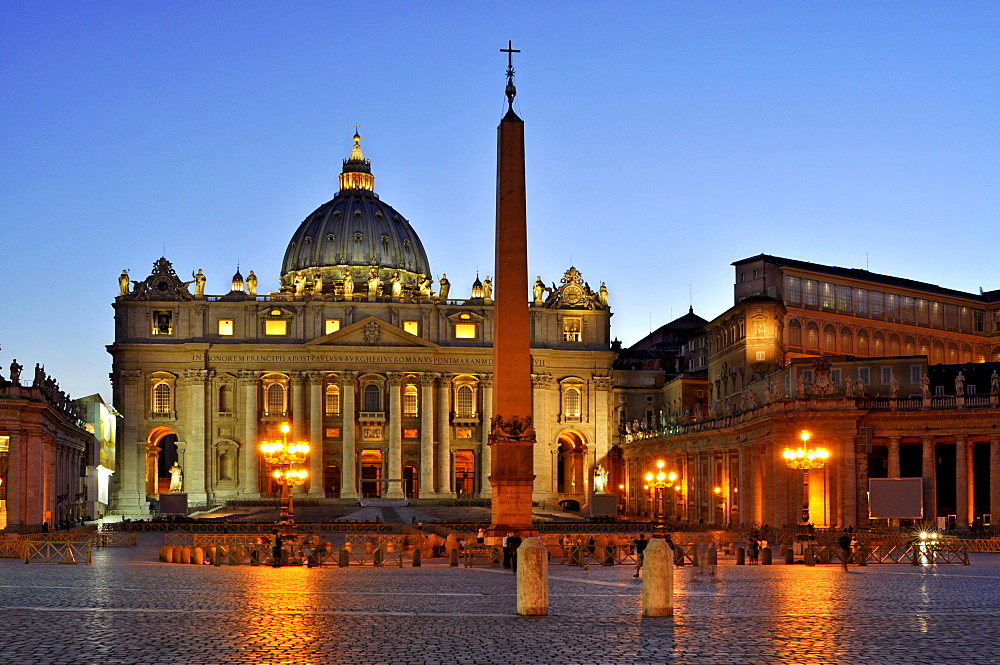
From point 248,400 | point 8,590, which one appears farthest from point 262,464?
point 8,590

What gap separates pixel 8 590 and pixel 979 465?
56.3 metres

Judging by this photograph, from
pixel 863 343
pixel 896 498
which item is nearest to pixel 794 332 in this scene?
pixel 863 343

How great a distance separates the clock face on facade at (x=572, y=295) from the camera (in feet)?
404

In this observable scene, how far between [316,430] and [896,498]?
72.4 metres

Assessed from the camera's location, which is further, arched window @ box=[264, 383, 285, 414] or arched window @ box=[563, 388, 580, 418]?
arched window @ box=[563, 388, 580, 418]

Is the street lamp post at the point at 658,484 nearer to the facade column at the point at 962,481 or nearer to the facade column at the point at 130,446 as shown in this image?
the facade column at the point at 962,481

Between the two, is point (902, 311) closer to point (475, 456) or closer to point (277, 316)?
point (475, 456)

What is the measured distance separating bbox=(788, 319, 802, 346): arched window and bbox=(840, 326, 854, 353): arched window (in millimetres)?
3676

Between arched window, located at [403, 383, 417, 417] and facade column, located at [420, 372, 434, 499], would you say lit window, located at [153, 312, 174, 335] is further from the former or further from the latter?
facade column, located at [420, 372, 434, 499]

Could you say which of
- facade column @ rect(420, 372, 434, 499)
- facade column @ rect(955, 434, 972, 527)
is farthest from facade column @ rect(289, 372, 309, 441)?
facade column @ rect(955, 434, 972, 527)

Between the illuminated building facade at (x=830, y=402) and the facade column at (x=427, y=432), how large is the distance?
1627cm

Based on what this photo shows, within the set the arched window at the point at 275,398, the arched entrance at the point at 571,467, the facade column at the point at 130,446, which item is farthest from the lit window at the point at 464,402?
the facade column at the point at 130,446

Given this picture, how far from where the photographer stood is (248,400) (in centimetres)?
11650

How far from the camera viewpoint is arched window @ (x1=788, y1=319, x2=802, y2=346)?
85.4 metres
